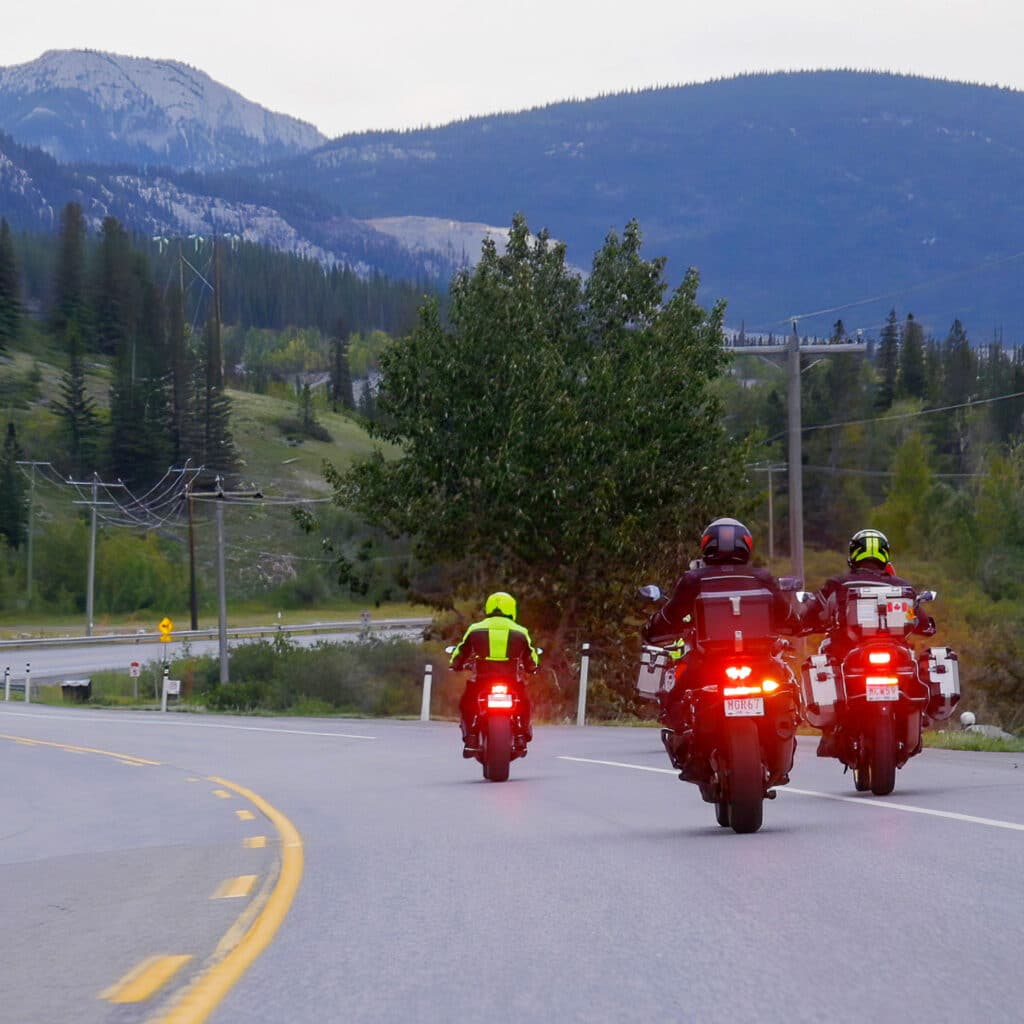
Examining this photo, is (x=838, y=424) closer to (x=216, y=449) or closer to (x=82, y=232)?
(x=216, y=449)

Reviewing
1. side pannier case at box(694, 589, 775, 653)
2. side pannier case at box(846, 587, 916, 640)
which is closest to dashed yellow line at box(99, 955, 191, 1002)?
side pannier case at box(694, 589, 775, 653)

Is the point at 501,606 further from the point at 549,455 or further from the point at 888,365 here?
the point at 888,365

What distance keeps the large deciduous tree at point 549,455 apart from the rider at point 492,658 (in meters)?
20.3

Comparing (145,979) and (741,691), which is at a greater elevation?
(741,691)

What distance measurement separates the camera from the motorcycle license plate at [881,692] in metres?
12.8

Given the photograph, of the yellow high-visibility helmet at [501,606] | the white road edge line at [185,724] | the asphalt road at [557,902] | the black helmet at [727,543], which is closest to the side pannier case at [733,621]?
the black helmet at [727,543]

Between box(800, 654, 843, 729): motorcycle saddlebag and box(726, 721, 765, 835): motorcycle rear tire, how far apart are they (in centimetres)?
171

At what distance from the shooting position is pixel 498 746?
17.6 meters

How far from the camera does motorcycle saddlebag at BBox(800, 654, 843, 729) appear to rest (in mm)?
13031

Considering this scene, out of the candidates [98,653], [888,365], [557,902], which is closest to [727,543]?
[557,902]

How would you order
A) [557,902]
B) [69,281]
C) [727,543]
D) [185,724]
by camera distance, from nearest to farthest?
[557,902] → [727,543] → [185,724] → [69,281]

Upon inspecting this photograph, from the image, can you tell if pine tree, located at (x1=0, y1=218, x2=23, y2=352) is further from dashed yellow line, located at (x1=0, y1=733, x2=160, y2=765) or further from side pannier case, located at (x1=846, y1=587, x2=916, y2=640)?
side pannier case, located at (x1=846, y1=587, x2=916, y2=640)

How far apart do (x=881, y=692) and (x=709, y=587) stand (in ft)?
6.09

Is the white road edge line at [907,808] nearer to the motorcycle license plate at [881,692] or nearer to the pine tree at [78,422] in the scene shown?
the motorcycle license plate at [881,692]
